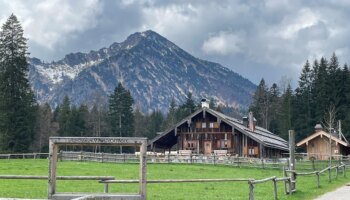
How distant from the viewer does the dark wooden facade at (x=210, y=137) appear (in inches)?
2410

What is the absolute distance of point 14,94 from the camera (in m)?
66.3

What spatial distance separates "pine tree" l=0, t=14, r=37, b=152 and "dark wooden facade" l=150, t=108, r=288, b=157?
16.9 meters

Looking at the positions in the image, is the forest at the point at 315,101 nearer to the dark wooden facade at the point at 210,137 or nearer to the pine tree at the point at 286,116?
the pine tree at the point at 286,116

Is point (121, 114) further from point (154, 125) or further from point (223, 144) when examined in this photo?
point (223, 144)

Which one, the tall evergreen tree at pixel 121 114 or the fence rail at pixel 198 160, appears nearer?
the fence rail at pixel 198 160

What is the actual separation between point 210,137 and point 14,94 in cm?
2531

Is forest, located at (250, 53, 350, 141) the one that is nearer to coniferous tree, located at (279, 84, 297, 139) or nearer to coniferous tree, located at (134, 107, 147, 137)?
coniferous tree, located at (279, 84, 297, 139)

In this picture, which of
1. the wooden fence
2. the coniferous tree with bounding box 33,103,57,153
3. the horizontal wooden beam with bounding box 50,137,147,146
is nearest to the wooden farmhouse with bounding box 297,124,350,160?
the wooden fence

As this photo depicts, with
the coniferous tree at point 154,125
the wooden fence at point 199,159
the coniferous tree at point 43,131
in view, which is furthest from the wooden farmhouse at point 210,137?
the coniferous tree at point 154,125

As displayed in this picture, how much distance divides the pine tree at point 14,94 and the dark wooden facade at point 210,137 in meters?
16.9

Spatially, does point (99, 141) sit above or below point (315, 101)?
below

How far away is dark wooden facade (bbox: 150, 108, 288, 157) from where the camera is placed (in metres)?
61.2

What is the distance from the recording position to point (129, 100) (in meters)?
103

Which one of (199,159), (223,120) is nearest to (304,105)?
(223,120)
